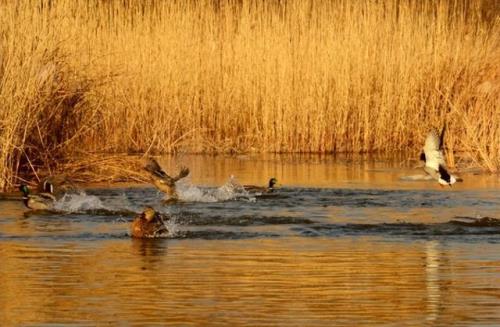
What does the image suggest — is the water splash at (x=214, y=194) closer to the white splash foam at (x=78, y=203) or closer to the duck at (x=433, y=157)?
the white splash foam at (x=78, y=203)

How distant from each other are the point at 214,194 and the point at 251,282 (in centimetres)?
595

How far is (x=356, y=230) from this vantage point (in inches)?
483

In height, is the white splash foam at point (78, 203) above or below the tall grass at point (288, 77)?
below

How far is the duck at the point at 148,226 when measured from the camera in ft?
38.1

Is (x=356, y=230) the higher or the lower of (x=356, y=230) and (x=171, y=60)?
the lower

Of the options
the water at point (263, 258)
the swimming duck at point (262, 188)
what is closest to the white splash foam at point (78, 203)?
the water at point (263, 258)

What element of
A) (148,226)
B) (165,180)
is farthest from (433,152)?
(148,226)

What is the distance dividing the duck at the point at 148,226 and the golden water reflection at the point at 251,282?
0.14 metres

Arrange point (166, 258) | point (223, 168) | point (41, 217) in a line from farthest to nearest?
1. point (223, 168)
2. point (41, 217)
3. point (166, 258)

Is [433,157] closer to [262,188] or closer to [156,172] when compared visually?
[262,188]

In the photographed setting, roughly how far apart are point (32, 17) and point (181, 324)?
831 centimetres

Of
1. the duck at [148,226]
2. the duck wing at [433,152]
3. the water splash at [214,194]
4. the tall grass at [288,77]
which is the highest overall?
the tall grass at [288,77]

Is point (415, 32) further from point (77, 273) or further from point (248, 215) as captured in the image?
point (77, 273)

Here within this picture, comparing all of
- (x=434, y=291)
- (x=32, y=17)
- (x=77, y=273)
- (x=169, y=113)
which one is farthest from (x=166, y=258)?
(x=169, y=113)
